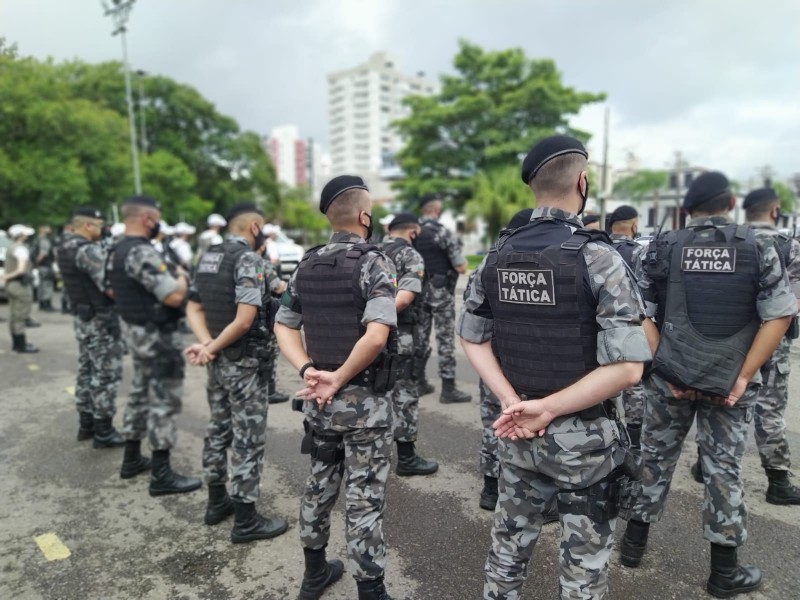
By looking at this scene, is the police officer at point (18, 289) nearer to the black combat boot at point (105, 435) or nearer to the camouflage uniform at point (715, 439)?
the black combat boot at point (105, 435)

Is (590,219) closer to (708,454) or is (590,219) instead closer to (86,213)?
(708,454)

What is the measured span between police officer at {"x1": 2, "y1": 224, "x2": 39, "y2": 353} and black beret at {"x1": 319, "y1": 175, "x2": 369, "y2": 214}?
8.16 metres

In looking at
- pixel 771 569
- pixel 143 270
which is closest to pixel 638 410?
pixel 771 569

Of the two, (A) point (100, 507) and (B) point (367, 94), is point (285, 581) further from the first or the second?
(B) point (367, 94)

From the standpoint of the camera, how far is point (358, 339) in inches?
96.9

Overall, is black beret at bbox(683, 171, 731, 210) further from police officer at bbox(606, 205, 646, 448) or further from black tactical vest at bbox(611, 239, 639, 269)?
black tactical vest at bbox(611, 239, 639, 269)

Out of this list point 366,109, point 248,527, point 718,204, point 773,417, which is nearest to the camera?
point 718,204

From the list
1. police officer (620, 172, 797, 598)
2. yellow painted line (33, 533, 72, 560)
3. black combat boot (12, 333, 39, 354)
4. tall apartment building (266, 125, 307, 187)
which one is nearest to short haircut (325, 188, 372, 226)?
police officer (620, 172, 797, 598)

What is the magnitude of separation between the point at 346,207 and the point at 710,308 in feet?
6.09

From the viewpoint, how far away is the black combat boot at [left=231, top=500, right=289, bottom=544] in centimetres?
317

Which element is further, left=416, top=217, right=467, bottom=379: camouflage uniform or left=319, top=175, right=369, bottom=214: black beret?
left=416, top=217, right=467, bottom=379: camouflage uniform

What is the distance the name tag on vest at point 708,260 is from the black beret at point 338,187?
5.39 ft

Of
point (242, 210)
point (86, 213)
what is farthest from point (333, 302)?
point (86, 213)

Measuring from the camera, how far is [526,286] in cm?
192
